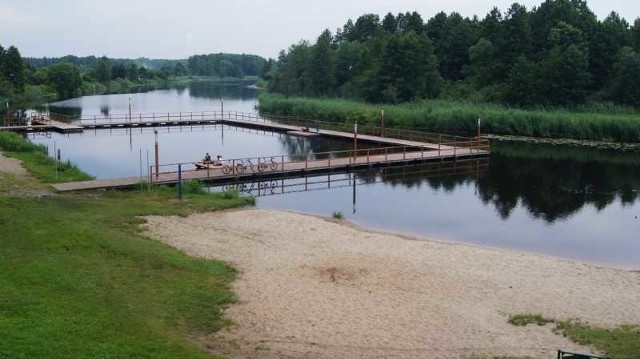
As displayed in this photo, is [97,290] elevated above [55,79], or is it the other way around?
[55,79]

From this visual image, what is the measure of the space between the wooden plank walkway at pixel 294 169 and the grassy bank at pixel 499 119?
13.5 meters

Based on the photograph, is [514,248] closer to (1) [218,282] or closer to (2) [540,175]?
(1) [218,282]

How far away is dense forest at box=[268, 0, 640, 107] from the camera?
66.0 metres

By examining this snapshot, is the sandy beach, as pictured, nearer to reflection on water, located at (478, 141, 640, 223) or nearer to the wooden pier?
the wooden pier

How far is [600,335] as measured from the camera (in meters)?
13.4

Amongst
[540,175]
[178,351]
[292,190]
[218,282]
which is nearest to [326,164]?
[292,190]

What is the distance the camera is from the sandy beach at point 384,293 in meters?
12.8

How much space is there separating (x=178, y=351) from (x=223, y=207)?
15.5 metres

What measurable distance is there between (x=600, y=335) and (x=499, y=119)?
4804cm

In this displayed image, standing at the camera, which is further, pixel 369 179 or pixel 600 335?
pixel 369 179

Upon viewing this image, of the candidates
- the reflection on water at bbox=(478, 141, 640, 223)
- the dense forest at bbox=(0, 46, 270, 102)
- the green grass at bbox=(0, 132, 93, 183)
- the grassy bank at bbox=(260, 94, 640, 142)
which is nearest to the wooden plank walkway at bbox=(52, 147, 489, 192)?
the green grass at bbox=(0, 132, 93, 183)

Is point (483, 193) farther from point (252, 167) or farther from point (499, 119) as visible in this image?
point (499, 119)

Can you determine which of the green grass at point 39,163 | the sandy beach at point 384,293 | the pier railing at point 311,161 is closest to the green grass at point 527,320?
the sandy beach at point 384,293

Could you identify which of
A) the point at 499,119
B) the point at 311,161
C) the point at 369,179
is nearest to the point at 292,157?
the point at 311,161
